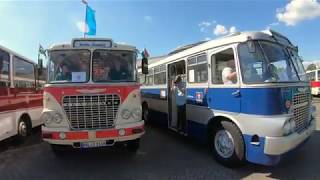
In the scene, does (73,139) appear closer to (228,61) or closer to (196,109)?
(196,109)

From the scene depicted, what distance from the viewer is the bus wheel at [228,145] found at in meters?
6.35

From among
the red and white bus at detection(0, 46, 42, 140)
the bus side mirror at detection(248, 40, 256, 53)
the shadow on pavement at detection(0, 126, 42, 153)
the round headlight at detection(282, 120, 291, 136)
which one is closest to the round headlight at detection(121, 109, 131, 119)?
the bus side mirror at detection(248, 40, 256, 53)

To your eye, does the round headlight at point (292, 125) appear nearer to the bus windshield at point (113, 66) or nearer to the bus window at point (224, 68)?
the bus window at point (224, 68)

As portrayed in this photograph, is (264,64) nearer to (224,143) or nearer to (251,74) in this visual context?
(251,74)

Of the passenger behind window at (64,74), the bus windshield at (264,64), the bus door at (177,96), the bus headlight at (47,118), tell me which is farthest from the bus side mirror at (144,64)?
the bus windshield at (264,64)

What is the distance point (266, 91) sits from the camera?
19.0 feet

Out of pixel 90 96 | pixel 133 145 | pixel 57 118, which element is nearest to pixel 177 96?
pixel 133 145

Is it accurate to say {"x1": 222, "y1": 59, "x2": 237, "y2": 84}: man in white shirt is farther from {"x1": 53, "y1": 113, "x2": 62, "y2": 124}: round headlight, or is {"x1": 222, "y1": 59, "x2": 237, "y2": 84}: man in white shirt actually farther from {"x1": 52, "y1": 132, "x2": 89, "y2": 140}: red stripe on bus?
{"x1": 53, "y1": 113, "x2": 62, "y2": 124}: round headlight

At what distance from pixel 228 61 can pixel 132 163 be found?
10.0 ft

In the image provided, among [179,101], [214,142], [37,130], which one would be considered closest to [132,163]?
[214,142]

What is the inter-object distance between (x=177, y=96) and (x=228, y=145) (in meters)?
3.14

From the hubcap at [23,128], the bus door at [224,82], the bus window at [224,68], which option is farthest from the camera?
the hubcap at [23,128]

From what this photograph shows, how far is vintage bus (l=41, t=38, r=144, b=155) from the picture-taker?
680 cm

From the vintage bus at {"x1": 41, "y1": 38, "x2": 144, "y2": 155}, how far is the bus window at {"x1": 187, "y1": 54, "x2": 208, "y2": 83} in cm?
162
